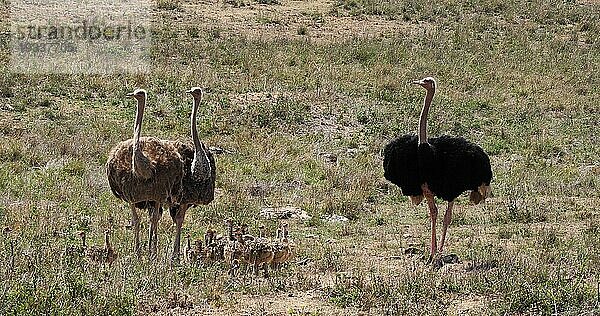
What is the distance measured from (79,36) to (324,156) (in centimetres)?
994

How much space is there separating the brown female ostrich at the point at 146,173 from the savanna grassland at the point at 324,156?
454 millimetres

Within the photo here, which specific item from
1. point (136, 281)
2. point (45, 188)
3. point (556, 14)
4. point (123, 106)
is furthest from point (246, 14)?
point (136, 281)

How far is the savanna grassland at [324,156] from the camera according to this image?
7.25m

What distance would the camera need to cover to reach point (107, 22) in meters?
25.0

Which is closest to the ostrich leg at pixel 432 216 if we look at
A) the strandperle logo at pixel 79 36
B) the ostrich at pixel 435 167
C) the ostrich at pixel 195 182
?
the ostrich at pixel 435 167

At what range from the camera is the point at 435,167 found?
973cm

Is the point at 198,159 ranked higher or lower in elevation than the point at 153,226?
higher

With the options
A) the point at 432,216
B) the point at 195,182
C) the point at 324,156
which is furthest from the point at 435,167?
the point at 324,156

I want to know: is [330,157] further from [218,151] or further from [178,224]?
[178,224]

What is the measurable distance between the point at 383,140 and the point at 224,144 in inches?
111

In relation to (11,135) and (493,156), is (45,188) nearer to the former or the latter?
(11,135)

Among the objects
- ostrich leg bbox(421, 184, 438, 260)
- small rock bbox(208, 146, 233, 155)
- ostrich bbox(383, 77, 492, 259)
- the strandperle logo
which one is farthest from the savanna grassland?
ostrich bbox(383, 77, 492, 259)

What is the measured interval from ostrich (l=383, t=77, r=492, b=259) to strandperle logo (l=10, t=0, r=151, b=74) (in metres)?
10.6

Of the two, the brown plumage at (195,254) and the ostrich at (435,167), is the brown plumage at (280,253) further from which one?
the ostrich at (435,167)
